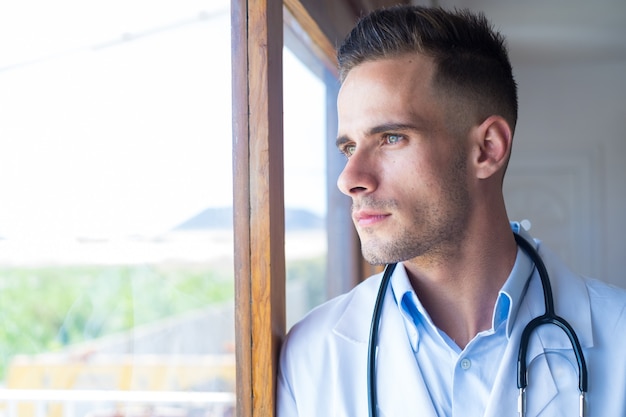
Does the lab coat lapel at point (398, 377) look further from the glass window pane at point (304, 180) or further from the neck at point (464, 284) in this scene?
the glass window pane at point (304, 180)

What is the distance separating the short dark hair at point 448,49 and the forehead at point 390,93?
0.06 ft

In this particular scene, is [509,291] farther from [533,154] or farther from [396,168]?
[533,154]

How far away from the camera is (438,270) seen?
45.4 inches

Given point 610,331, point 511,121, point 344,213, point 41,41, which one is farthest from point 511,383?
point 344,213

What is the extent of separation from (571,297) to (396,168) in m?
0.38

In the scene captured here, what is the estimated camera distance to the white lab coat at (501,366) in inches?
40.3

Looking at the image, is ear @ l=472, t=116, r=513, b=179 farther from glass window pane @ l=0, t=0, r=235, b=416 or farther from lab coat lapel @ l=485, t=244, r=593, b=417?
glass window pane @ l=0, t=0, r=235, b=416

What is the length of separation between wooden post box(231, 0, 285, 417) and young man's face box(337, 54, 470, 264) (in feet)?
0.47

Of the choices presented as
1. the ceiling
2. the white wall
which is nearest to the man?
the ceiling

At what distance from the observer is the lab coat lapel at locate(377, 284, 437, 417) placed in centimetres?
103

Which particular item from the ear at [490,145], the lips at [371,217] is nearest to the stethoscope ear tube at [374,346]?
the lips at [371,217]

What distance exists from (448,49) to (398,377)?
0.56 metres

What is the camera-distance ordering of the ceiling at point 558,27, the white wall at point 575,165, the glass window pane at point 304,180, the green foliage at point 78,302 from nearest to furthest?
the green foliage at point 78,302 < the glass window pane at point 304,180 < the ceiling at point 558,27 < the white wall at point 575,165

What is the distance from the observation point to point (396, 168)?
1.08 meters
